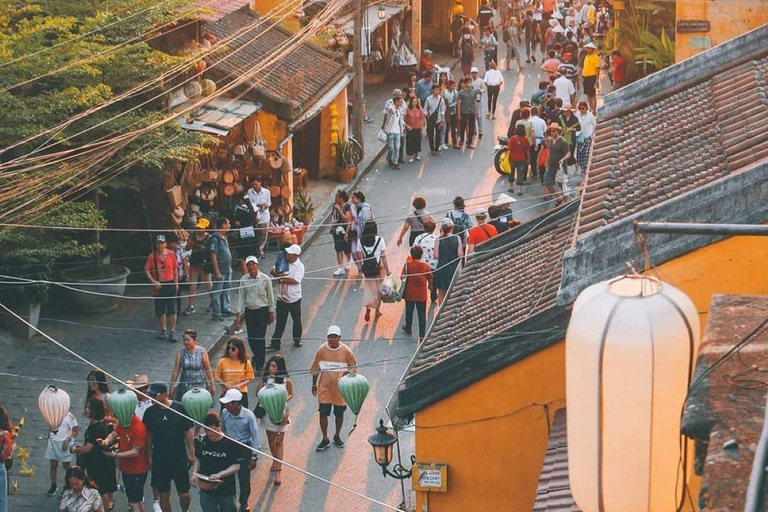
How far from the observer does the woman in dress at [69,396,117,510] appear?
1467 centimetres

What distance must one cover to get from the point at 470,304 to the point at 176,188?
28.4 ft

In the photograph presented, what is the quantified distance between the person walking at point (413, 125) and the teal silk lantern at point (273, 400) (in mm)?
15182

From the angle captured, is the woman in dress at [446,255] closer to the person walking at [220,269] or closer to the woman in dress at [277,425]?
the person walking at [220,269]

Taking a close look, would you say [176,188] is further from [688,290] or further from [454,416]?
[688,290]

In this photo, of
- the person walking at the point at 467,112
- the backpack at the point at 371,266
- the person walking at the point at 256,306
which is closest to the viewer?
the person walking at the point at 256,306

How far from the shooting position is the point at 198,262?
68.7 ft

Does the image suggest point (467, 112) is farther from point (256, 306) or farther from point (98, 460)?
point (98, 460)

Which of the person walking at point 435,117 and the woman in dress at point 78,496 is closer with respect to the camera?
the woman in dress at point 78,496

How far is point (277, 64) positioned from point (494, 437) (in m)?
15.2

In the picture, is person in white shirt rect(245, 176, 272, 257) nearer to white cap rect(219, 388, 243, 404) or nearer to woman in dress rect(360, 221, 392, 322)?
woman in dress rect(360, 221, 392, 322)

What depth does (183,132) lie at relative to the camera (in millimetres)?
21625

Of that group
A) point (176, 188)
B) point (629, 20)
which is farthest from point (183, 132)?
point (629, 20)

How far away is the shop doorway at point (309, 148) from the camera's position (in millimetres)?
29175

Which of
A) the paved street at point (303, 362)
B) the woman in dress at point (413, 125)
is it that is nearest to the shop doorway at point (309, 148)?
the woman in dress at point (413, 125)
